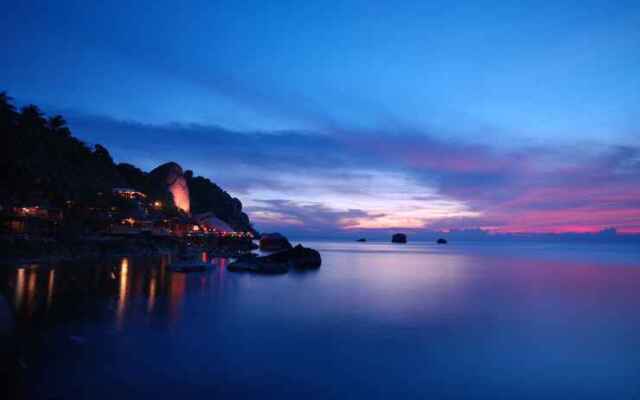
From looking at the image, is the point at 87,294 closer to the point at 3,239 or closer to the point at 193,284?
the point at 193,284

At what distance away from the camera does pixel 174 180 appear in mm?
131875

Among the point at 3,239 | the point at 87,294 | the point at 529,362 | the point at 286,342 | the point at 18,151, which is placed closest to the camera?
the point at 529,362

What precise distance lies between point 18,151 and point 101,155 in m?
56.3

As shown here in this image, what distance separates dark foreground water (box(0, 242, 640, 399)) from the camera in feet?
43.1

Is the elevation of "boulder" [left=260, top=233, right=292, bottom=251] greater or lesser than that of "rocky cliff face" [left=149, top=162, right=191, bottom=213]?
lesser

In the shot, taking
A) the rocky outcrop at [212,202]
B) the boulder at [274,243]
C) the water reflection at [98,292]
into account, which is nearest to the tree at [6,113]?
the water reflection at [98,292]

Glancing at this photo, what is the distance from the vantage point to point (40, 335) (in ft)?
53.4

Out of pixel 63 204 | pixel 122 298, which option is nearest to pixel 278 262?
pixel 63 204

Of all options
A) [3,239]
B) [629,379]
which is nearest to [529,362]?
[629,379]

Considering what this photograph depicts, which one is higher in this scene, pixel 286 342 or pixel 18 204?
pixel 18 204

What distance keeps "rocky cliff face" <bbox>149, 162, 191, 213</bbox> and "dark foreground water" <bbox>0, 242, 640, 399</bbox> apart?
97.1 m

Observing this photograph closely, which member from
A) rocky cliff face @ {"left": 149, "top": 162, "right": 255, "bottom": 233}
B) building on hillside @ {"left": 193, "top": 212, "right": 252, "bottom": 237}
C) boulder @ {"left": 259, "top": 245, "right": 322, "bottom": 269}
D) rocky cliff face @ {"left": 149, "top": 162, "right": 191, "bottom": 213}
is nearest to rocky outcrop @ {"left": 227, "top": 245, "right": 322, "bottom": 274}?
boulder @ {"left": 259, "top": 245, "right": 322, "bottom": 269}

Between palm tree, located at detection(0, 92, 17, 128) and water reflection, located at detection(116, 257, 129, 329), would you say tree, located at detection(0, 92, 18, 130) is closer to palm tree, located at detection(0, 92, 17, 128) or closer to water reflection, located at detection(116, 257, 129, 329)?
palm tree, located at detection(0, 92, 17, 128)

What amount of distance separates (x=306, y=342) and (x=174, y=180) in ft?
397
